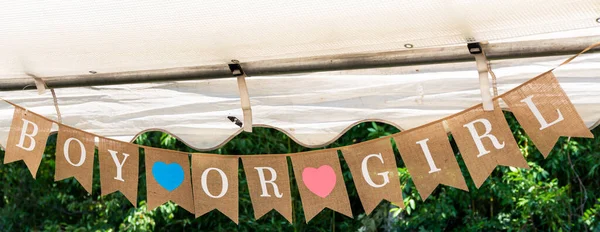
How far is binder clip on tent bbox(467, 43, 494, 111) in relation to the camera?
1.68 meters

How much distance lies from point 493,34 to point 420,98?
404 mm

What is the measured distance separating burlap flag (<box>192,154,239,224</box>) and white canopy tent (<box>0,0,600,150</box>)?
0.50ft

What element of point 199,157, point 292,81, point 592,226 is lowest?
point 592,226

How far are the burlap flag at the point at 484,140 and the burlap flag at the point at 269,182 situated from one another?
1.50ft

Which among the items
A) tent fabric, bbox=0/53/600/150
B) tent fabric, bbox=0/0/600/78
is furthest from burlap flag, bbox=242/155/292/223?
tent fabric, bbox=0/0/600/78

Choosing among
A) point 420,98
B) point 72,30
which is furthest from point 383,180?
point 72,30

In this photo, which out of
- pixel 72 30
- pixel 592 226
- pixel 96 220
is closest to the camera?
pixel 72 30

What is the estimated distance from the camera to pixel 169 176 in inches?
84.7

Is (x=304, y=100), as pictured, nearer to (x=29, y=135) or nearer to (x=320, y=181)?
(x=320, y=181)

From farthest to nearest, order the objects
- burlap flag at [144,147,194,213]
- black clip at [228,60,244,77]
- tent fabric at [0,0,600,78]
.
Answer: burlap flag at [144,147,194,213] → black clip at [228,60,244,77] → tent fabric at [0,0,600,78]

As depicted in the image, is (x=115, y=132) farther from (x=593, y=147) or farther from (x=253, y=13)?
(x=593, y=147)

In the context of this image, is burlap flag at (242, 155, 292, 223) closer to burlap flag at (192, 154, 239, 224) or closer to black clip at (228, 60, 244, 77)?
burlap flag at (192, 154, 239, 224)

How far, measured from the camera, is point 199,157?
210 cm

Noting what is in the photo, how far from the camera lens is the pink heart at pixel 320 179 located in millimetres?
1980
